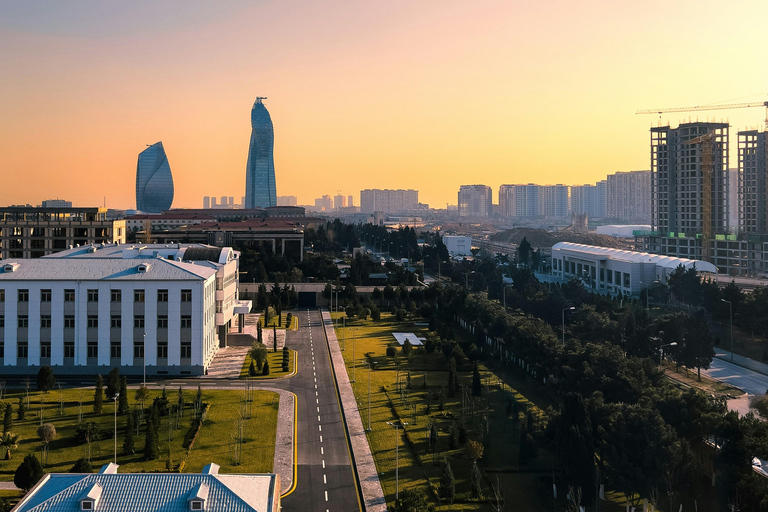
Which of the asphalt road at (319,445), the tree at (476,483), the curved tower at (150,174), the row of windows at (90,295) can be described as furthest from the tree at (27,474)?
the curved tower at (150,174)

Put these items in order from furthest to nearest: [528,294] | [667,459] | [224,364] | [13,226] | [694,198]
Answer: [694,198] → [13,226] → [528,294] → [224,364] → [667,459]

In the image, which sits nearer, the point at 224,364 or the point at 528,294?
the point at 224,364

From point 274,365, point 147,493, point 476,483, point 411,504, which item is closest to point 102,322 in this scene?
point 274,365

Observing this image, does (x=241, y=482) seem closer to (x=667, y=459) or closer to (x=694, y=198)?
(x=667, y=459)

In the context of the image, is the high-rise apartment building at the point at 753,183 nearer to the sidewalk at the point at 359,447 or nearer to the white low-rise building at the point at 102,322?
the sidewalk at the point at 359,447

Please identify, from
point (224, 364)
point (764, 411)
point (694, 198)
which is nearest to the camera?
point (764, 411)

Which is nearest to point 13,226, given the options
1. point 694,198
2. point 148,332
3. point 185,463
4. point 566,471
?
point 148,332
